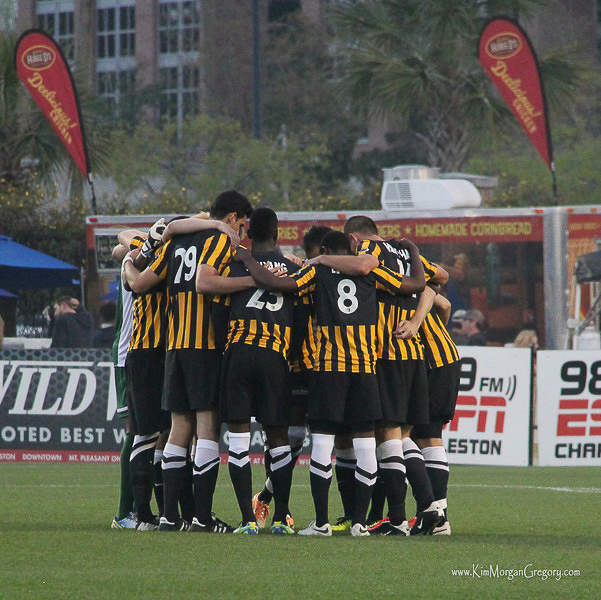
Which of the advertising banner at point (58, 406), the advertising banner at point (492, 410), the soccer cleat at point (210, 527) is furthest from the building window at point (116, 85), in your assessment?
the soccer cleat at point (210, 527)

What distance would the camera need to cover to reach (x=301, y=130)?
52125 mm

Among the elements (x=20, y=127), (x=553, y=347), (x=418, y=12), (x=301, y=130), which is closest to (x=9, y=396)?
(x=553, y=347)

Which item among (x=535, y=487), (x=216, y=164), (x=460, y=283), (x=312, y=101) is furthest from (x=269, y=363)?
(x=312, y=101)

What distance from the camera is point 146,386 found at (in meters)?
8.38

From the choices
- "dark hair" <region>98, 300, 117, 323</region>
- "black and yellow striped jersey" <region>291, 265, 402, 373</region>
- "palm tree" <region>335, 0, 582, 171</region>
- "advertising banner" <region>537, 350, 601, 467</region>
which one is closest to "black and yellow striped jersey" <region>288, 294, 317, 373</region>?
"black and yellow striped jersey" <region>291, 265, 402, 373</region>

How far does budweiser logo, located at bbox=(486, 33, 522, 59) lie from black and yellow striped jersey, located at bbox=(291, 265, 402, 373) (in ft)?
55.3

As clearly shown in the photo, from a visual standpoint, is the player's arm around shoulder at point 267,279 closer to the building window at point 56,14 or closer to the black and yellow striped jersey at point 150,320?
the black and yellow striped jersey at point 150,320

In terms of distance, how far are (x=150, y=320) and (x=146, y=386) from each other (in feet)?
1.33

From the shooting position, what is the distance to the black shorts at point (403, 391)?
828 centimetres

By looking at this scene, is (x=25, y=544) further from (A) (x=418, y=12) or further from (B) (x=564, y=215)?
(A) (x=418, y=12)

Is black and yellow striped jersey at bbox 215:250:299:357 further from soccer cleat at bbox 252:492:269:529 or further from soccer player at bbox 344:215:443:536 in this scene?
soccer cleat at bbox 252:492:269:529

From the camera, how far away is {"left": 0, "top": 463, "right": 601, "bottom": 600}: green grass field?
19.3 ft

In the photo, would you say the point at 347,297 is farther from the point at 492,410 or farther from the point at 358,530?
the point at 492,410

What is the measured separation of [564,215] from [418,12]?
1348cm
